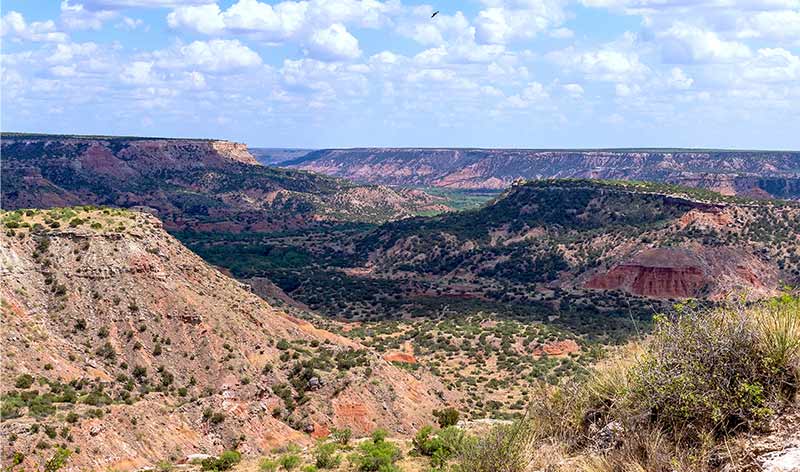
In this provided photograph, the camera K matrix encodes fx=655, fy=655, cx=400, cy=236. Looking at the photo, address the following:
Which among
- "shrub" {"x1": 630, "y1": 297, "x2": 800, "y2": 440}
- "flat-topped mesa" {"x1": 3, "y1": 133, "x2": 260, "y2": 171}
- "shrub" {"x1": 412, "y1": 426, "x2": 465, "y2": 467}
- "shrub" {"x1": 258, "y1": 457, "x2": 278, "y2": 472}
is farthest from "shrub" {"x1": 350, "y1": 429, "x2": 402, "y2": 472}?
"flat-topped mesa" {"x1": 3, "y1": 133, "x2": 260, "y2": 171}

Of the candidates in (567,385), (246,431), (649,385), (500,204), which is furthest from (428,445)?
(500,204)

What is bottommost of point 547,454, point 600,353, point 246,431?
point 246,431

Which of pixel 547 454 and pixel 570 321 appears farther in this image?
pixel 570 321

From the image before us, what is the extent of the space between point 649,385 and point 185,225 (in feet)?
465

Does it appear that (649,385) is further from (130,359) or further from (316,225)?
(316,225)

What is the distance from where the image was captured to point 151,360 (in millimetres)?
33312

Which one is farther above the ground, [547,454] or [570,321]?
[547,454]

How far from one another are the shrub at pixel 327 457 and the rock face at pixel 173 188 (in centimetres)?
12930

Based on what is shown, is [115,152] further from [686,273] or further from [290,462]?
[290,462]

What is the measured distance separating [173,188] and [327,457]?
548 ft

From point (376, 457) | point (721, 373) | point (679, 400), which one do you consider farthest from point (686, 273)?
point (679, 400)

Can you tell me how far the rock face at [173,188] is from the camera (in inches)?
5861

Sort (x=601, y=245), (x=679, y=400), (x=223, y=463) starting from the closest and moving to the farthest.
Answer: (x=679, y=400), (x=223, y=463), (x=601, y=245)

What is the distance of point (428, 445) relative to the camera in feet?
56.6
